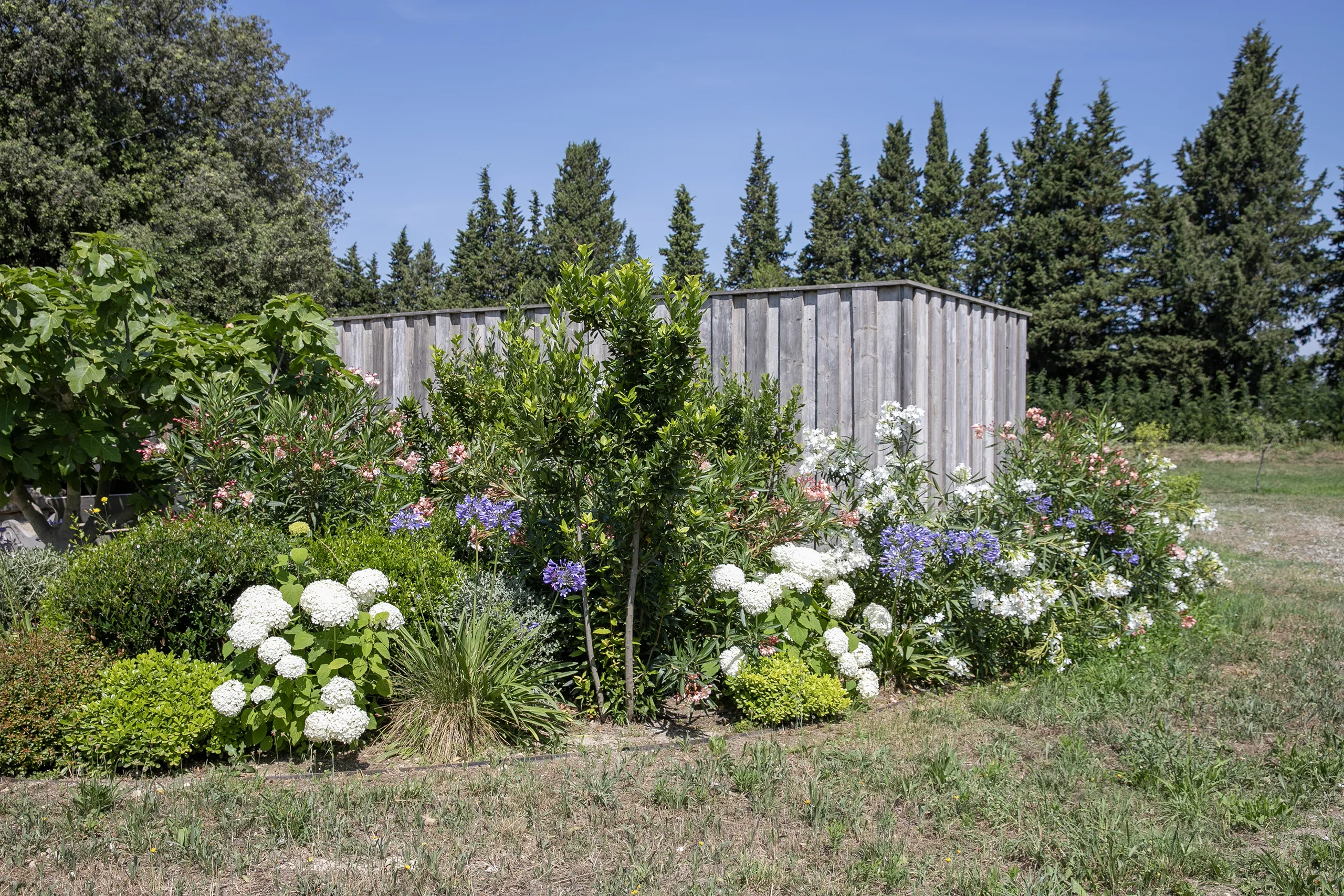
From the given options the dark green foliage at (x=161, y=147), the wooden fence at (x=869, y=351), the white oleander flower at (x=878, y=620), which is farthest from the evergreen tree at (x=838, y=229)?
the white oleander flower at (x=878, y=620)

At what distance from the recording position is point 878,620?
155 inches

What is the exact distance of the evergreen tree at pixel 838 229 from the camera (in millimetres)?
26125

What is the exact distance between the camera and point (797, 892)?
2.21 m

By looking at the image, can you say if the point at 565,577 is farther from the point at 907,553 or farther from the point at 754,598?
the point at 907,553

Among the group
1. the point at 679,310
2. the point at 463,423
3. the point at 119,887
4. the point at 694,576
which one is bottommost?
the point at 119,887

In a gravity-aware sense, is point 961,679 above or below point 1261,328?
below

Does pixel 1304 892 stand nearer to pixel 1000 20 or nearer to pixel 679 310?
pixel 679 310

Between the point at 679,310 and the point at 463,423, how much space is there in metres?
2.18

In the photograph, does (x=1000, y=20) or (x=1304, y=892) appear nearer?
(x=1304, y=892)

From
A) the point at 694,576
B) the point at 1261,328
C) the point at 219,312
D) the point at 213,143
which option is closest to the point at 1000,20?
the point at 694,576

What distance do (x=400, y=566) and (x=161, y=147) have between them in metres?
19.0

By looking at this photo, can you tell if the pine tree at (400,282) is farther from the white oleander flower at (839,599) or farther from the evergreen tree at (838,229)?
the white oleander flower at (839,599)

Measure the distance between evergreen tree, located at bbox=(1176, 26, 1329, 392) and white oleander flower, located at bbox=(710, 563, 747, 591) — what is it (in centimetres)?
2397

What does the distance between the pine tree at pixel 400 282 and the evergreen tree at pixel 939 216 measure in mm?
17777
